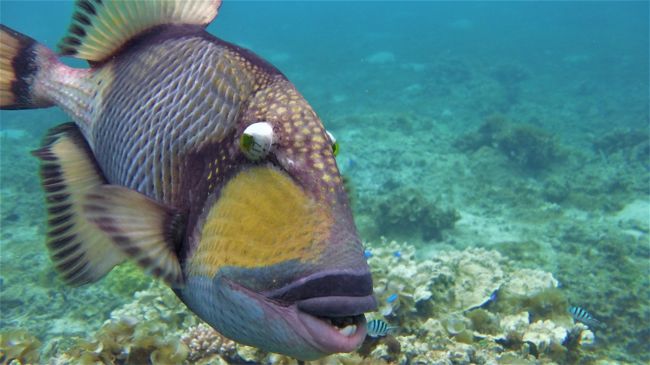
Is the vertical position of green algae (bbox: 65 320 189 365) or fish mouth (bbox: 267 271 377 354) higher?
fish mouth (bbox: 267 271 377 354)

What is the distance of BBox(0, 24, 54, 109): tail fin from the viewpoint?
1.84 m

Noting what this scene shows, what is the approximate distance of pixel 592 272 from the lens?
7531 mm

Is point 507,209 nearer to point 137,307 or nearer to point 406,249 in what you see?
point 406,249

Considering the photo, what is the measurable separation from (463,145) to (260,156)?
48.0 feet

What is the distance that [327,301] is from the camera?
1017 mm

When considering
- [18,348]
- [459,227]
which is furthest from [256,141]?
[459,227]

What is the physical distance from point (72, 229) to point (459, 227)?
29.5 feet

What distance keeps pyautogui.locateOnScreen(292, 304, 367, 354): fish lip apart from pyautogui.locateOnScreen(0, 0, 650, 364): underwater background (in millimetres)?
458

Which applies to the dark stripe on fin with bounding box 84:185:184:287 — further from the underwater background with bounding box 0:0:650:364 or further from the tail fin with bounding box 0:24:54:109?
the tail fin with bounding box 0:24:54:109

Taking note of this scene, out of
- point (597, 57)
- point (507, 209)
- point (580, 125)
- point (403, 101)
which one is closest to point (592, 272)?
point (507, 209)

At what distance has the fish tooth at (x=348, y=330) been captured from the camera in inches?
41.7

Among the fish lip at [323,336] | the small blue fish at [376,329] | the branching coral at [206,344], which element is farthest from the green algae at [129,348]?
the fish lip at [323,336]

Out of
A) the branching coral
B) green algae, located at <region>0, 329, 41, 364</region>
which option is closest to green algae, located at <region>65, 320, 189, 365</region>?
the branching coral

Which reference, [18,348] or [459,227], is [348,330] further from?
[459,227]
